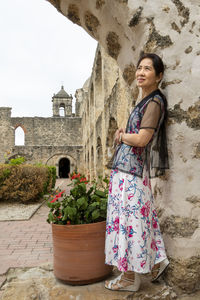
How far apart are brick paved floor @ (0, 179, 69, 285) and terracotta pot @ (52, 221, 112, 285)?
2.91 ft

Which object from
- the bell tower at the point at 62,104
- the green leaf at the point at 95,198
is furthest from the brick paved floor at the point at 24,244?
the bell tower at the point at 62,104

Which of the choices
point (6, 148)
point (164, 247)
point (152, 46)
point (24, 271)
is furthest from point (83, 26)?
point (6, 148)

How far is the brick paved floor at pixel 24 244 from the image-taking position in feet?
10.2

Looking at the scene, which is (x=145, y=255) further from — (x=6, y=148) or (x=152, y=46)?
(x=6, y=148)

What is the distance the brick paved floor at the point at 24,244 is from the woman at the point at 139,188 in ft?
4.55

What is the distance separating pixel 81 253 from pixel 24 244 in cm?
202

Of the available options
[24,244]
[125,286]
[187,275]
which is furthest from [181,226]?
[24,244]

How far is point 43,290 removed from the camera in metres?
2.10

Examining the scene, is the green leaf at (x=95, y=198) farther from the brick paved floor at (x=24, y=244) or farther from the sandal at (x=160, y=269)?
the brick paved floor at (x=24, y=244)

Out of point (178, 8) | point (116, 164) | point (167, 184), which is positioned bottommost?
point (167, 184)

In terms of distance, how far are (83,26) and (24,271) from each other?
2.61 meters

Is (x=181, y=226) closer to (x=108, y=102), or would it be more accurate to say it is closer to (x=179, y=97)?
(x=179, y=97)

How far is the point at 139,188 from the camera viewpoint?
1.91 m

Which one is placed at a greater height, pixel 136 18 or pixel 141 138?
pixel 136 18
